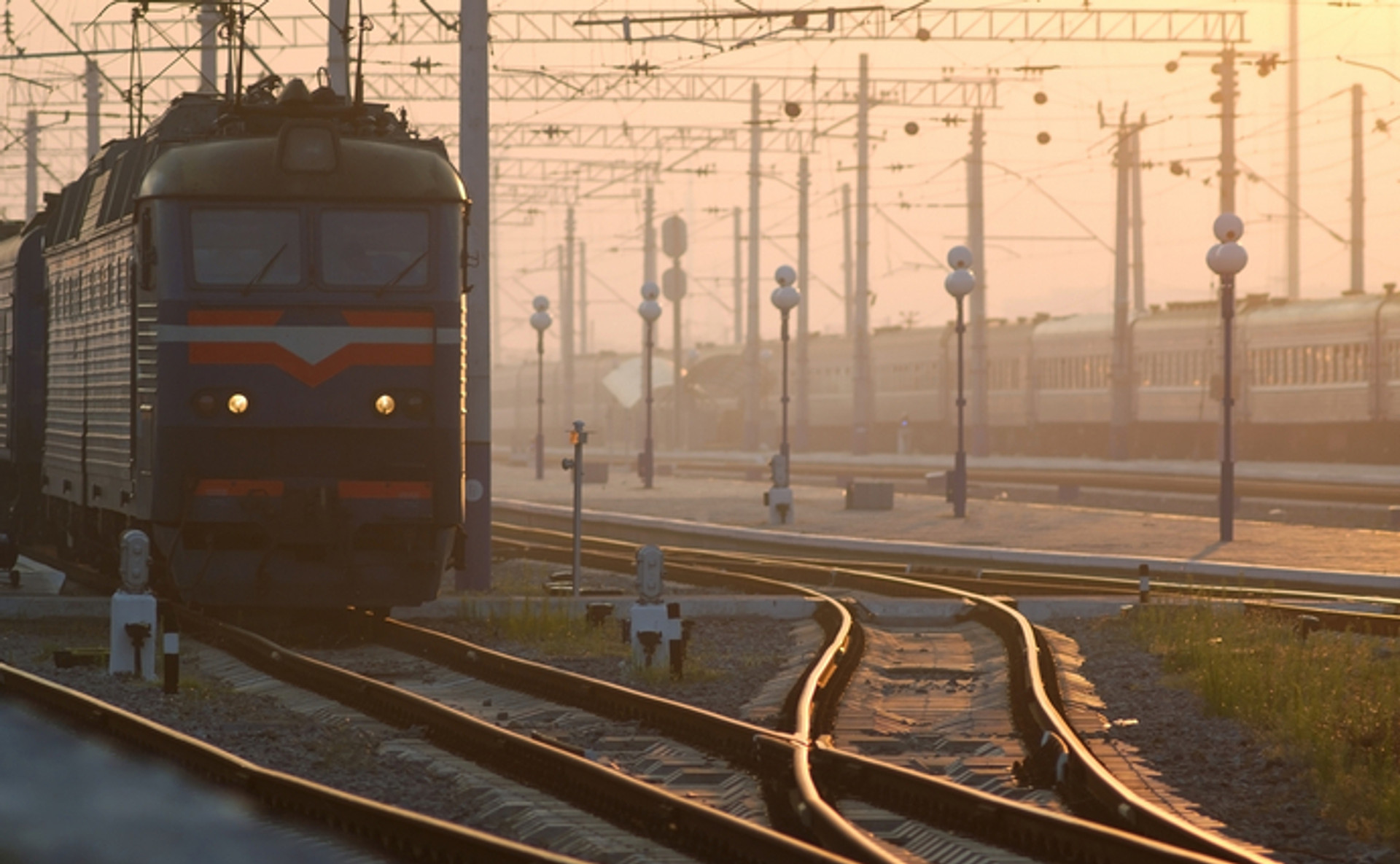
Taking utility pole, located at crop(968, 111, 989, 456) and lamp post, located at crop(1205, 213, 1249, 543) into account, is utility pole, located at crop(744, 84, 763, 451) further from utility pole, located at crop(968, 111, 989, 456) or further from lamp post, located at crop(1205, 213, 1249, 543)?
lamp post, located at crop(1205, 213, 1249, 543)

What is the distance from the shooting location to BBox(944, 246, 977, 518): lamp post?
30375mm

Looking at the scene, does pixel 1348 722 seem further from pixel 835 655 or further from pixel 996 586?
pixel 996 586

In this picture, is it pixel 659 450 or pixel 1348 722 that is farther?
pixel 659 450

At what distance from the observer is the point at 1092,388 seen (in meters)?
55.2

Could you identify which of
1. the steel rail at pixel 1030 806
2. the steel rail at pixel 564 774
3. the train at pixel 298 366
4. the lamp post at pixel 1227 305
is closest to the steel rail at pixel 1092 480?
the lamp post at pixel 1227 305

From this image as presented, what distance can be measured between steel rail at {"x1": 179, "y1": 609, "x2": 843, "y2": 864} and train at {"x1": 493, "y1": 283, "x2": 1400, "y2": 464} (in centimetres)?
1880

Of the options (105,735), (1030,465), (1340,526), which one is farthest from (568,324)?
(105,735)

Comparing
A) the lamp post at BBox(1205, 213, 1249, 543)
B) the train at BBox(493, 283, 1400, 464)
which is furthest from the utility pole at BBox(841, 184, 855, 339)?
the lamp post at BBox(1205, 213, 1249, 543)

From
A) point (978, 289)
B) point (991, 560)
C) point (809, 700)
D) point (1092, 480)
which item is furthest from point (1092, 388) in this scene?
point (809, 700)

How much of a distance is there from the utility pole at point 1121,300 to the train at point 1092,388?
0.64 ft

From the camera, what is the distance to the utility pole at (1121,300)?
159ft

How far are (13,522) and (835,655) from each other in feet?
38.7

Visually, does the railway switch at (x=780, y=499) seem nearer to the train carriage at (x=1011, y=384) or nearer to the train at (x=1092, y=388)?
the train at (x=1092, y=388)

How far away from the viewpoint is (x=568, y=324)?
7838 centimetres
